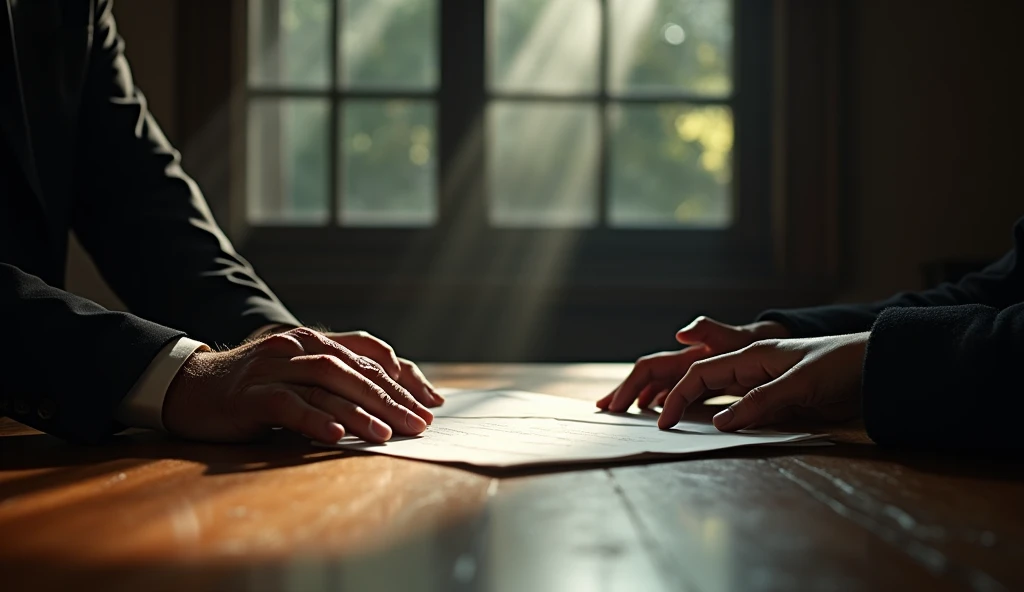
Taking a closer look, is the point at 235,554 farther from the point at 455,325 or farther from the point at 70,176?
the point at 455,325

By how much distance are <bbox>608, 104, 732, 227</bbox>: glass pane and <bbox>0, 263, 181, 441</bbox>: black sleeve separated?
76.4 inches

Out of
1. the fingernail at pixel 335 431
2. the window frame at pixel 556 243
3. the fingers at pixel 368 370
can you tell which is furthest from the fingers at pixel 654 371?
A: the window frame at pixel 556 243

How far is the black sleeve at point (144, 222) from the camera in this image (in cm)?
108

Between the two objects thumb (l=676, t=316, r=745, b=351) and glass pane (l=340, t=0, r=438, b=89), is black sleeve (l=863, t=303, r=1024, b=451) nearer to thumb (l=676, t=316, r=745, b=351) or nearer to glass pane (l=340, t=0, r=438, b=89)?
thumb (l=676, t=316, r=745, b=351)

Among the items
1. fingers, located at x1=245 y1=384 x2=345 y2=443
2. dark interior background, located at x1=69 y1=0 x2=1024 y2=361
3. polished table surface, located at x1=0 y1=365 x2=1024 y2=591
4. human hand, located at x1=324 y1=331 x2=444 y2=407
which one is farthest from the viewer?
dark interior background, located at x1=69 y1=0 x2=1024 y2=361

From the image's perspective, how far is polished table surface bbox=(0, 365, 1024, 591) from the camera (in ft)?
1.02

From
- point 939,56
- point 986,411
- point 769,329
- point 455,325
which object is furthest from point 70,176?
point 939,56

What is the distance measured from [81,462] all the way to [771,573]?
476 millimetres

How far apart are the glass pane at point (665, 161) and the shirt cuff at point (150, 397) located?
1.93 metres

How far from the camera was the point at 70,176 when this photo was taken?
1146 mm

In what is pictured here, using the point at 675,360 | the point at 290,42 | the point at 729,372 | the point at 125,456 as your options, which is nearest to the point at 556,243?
the point at 290,42

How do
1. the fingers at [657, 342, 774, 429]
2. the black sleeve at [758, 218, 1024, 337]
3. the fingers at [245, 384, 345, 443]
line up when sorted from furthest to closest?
the black sleeve at [758, 218, 1024, 337]
the fingers at [657, 342, 774, 429]
the fingers at [245, 384, 345, 443]

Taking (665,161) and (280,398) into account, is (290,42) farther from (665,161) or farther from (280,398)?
(280,398)

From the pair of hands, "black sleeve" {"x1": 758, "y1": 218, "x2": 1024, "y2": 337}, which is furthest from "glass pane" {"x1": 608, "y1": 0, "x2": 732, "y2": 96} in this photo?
the pair of hands
